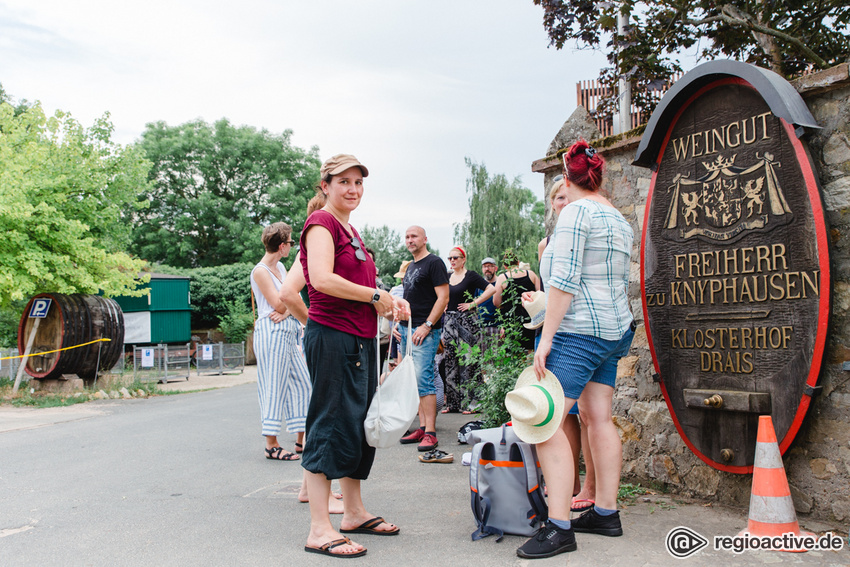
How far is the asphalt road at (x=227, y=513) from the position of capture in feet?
10.1

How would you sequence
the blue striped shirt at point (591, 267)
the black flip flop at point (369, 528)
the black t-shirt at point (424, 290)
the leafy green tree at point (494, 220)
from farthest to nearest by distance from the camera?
1. the leafy green tree at point (494, 220)
2. the black t-shirt at point (424, 290)
3. the black flip flop at point (369, 528)
4. the blue striped shirt at point (591, 267)

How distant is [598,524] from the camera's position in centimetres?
323

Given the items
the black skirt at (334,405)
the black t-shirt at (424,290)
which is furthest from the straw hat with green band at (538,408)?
the black t-shirt at (424,290)

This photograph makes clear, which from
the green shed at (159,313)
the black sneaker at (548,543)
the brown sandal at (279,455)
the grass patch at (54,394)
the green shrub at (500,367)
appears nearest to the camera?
the black sneaker at (548,543)

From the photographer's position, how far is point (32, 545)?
3373 mm

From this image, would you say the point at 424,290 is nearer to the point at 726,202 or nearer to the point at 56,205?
the point at 726,202

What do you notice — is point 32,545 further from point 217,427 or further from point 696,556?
point 217,427

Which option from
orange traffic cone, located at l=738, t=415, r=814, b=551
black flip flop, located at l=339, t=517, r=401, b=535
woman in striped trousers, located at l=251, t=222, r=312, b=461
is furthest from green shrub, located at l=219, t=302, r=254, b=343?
orange traffic cone, located at l=738, t=415, r=814, b=551

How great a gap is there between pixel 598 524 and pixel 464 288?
14.5 feet

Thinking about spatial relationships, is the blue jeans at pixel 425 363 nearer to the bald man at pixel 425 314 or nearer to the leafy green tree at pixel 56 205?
the bald man at pixel 425 314

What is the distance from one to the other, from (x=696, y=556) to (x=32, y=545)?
3.30 m

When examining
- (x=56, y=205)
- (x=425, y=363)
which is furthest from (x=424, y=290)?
(x=56, y=205)

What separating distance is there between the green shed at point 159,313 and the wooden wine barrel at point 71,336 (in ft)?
28.4

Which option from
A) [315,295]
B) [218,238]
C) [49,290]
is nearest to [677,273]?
[315,295]
